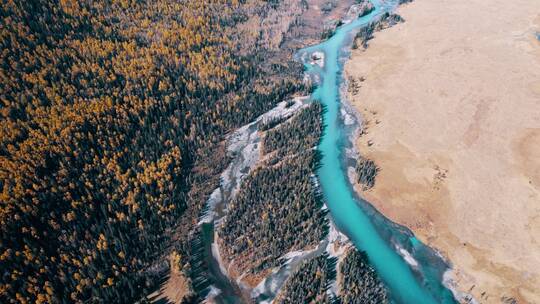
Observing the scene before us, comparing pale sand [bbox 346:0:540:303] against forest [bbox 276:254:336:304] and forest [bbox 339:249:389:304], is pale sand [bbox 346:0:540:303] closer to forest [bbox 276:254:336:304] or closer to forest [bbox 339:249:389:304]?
forest [bbox 339:249:389:304]

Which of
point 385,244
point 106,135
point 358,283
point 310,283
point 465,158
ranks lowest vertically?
point 385,244

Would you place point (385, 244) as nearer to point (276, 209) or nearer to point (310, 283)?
point (310, 283)

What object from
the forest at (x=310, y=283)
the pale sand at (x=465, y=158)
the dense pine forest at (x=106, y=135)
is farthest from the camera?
the pale sand at (x=465, y=158)

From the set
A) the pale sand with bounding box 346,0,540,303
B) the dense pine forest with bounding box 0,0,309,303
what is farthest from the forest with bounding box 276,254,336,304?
the dense pine forest with bounding box 0,0,309,303

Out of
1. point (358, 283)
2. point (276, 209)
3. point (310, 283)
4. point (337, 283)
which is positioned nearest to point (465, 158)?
point (358, 283)

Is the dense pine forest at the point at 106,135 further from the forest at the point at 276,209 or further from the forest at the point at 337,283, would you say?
the forest at the point at 337,283

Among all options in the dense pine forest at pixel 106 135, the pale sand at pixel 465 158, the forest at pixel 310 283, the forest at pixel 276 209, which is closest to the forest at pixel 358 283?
the forest at pixel 310 283

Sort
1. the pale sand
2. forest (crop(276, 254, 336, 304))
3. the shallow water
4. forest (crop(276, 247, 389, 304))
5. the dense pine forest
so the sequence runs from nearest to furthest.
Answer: forest (crop(276, 254, 336, 304))
forest (crop(276, 247, 389, 304))
the dense pine forest
the shallow water
the pale sand
